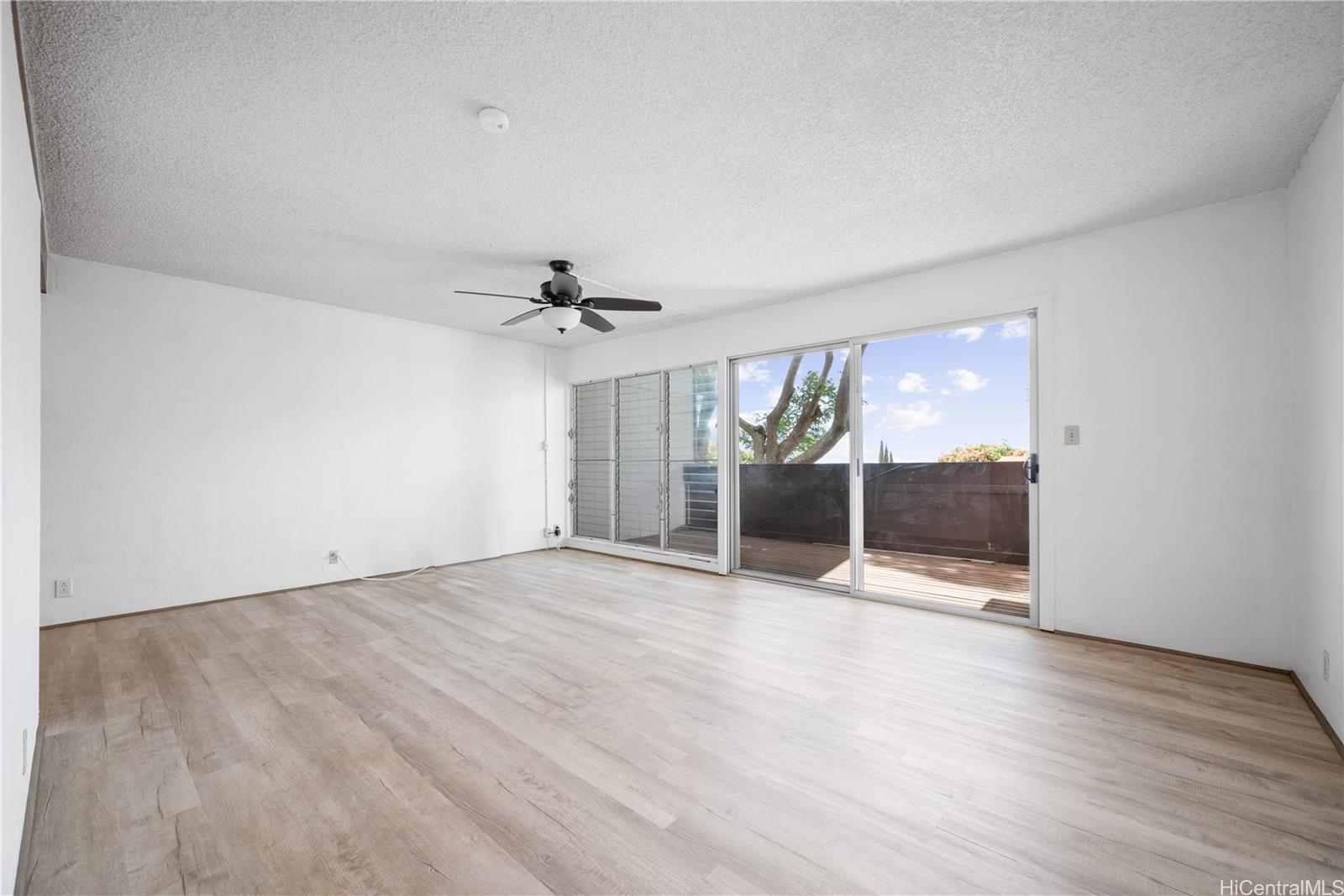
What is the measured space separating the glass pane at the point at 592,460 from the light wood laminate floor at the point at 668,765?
3249 millimetres

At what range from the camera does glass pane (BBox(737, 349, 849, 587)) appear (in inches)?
185

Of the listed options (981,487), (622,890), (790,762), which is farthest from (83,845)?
(981,487)

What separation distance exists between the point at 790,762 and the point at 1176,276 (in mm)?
3541

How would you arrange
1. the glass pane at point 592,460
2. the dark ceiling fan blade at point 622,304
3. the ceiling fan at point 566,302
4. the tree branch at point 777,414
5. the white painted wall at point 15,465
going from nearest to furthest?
the white painted wall at point 15,465, the ceiling fan at point 566,302, the dark ceiling fan blade at point 622,304, the tree branch at point 777,414, the glass pane at point 592,460

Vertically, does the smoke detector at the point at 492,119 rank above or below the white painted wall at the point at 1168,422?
above

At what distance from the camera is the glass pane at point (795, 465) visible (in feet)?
15.5

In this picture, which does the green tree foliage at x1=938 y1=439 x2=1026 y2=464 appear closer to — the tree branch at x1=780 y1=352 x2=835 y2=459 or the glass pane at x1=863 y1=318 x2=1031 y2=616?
the glass pane at x1=863 y1=318 x2=1031 y2=616

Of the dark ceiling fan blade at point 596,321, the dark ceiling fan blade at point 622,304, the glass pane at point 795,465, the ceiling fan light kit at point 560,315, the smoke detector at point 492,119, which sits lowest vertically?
the glass pane at point 795,465

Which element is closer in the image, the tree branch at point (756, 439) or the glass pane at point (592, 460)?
the tree branch at point (756, 439)

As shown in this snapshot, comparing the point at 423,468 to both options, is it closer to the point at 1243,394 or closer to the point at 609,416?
the point at 609,416

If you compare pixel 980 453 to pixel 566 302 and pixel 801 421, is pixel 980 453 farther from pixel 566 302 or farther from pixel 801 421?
pixel 566 302

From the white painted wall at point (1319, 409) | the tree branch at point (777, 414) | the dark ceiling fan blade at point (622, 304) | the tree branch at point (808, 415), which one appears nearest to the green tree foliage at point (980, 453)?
the tree branch at point (808, 415)

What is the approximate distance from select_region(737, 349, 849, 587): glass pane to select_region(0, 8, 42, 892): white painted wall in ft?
14.9

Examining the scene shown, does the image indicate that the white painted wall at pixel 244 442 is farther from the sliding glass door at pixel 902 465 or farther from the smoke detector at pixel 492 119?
the smoke detector at pixel 492 119
